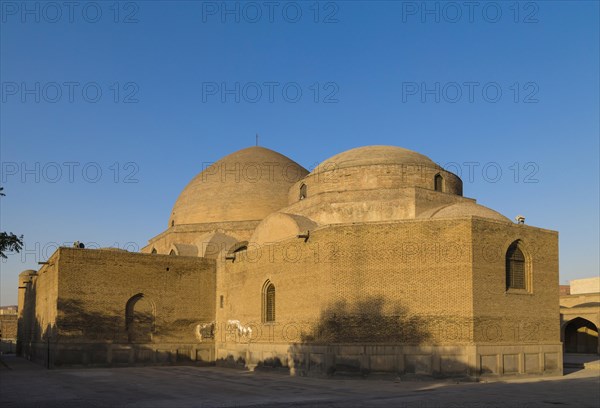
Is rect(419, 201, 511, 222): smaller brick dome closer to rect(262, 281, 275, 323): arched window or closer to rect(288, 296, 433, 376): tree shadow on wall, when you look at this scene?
rect(288, 296, 433, 376): tree shadow on wall

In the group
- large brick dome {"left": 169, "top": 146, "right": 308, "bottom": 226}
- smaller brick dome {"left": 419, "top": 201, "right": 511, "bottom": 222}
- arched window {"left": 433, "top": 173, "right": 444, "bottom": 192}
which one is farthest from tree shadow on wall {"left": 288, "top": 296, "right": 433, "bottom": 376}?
large brick dome {"left": 169, "top": 146, "right": 308, "bottom": 226}

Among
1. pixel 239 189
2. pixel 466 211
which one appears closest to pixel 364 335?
pixel 466 211

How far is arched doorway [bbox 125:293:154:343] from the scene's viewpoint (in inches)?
1026

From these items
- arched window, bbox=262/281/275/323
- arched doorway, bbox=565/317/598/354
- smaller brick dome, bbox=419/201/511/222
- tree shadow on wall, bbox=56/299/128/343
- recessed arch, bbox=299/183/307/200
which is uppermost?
recessed arch, bbox=299/183/307/200

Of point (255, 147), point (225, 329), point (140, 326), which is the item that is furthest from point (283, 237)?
point (255, 147)

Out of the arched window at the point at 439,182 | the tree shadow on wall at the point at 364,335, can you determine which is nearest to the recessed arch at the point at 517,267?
the tree shadow on wall at the point at 364,335

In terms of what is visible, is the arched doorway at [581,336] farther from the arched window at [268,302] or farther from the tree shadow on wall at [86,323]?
the tree shadow on wall at [86,323]

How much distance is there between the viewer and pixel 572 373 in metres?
21.9

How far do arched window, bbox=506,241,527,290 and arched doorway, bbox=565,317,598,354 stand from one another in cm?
2013

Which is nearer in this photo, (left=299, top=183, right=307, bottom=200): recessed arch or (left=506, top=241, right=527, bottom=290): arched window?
(left=506, top=241, right=527, bottom=290): arched window

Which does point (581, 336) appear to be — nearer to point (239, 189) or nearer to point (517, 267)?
point (517, 267)

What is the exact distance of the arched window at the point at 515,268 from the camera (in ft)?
67.4

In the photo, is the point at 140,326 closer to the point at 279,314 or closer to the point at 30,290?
the point at 279,314

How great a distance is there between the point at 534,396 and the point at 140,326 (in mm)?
16960
